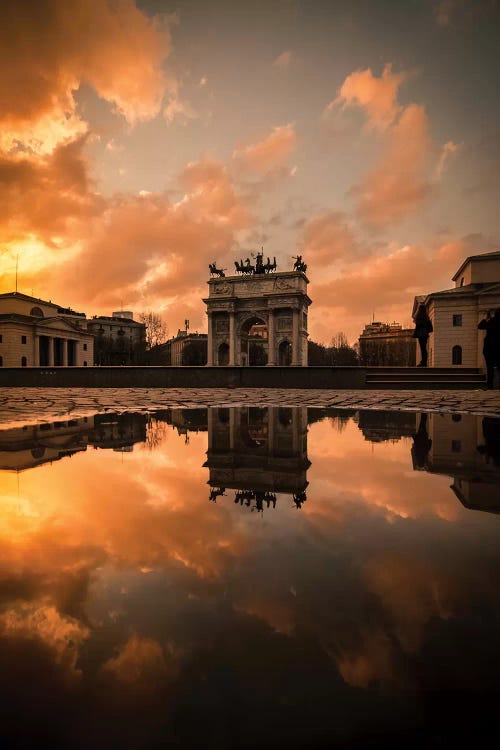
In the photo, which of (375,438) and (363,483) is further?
(375,438)

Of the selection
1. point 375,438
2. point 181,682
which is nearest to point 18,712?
point 181,682

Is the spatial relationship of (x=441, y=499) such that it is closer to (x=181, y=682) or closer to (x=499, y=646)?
(x=499, y=646)

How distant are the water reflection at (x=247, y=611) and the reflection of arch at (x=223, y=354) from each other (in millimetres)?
46644

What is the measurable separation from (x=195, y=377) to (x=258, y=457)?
12.2m

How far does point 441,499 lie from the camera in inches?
95.6

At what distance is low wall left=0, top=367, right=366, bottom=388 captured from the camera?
15094 millimetres

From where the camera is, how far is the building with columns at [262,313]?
Answer: 45.4 meters

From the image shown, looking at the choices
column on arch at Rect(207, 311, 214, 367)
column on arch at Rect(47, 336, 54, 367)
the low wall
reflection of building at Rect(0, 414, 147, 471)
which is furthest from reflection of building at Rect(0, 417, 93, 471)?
column on arch at Rect(47, 336, 54, 367)

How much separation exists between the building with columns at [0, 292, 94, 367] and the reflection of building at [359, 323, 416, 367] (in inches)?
2285

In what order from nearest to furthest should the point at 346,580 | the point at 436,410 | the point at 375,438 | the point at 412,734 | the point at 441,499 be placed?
the point at 412,734, the point at 346,580, the point at 441,499, the point at 375,438, the point at 436,410

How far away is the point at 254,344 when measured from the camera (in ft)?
295

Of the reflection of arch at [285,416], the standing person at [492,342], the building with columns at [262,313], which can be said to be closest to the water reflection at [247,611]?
the reflection of arch at [285,416]

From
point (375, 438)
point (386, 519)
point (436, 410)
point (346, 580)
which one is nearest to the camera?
point (346, 580)

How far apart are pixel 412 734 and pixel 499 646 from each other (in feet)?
1.42
